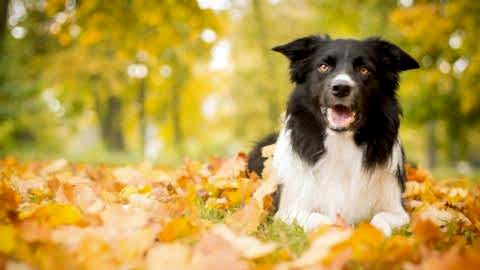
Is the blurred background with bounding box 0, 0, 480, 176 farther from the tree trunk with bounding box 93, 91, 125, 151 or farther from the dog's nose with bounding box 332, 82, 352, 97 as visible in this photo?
the dog's nose with bounding box 332, 82, 352, 97

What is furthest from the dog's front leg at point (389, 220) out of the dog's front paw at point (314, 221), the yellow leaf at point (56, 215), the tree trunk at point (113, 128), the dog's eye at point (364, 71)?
the tree trunk at point (113, 128)

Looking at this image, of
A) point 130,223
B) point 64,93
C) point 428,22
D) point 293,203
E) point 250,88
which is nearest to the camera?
point 130,223

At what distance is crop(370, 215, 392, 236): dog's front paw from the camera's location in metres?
3.25

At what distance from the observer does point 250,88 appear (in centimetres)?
2480

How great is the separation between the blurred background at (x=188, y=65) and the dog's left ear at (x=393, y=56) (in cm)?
329

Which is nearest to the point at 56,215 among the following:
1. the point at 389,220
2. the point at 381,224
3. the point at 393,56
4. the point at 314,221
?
the point at 314,221

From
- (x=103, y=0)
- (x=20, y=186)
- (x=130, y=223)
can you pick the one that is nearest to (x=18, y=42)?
(x=103, y=0)

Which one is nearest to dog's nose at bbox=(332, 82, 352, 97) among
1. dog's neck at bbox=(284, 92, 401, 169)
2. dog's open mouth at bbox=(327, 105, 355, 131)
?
dog's open mouth at bbox=(327, 105, 355, 131)

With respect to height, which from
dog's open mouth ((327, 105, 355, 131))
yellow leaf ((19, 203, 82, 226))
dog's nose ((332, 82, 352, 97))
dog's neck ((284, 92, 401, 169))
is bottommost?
yellow leaf ((19, 203, 82, 226))

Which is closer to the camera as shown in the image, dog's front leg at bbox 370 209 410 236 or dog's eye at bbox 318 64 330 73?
dog's front leg at bbox 370 209 410 236

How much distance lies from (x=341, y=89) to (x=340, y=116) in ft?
0.95

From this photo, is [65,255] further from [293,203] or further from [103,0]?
[103,0]

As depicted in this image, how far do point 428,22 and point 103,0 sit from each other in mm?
6368

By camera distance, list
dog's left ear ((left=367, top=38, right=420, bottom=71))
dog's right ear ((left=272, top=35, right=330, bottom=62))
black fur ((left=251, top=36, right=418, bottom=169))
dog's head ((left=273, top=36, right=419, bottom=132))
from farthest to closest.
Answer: dog's right ear ((left=272, top=35, right=330, bottom=62))
dog's left ear ((left=367, top=38, right=420, bottom=71))
black fur ((left=251, top=36, right=418, bottom=169))
dog's head ((left=273, top=36, right=419, bottom=132))
